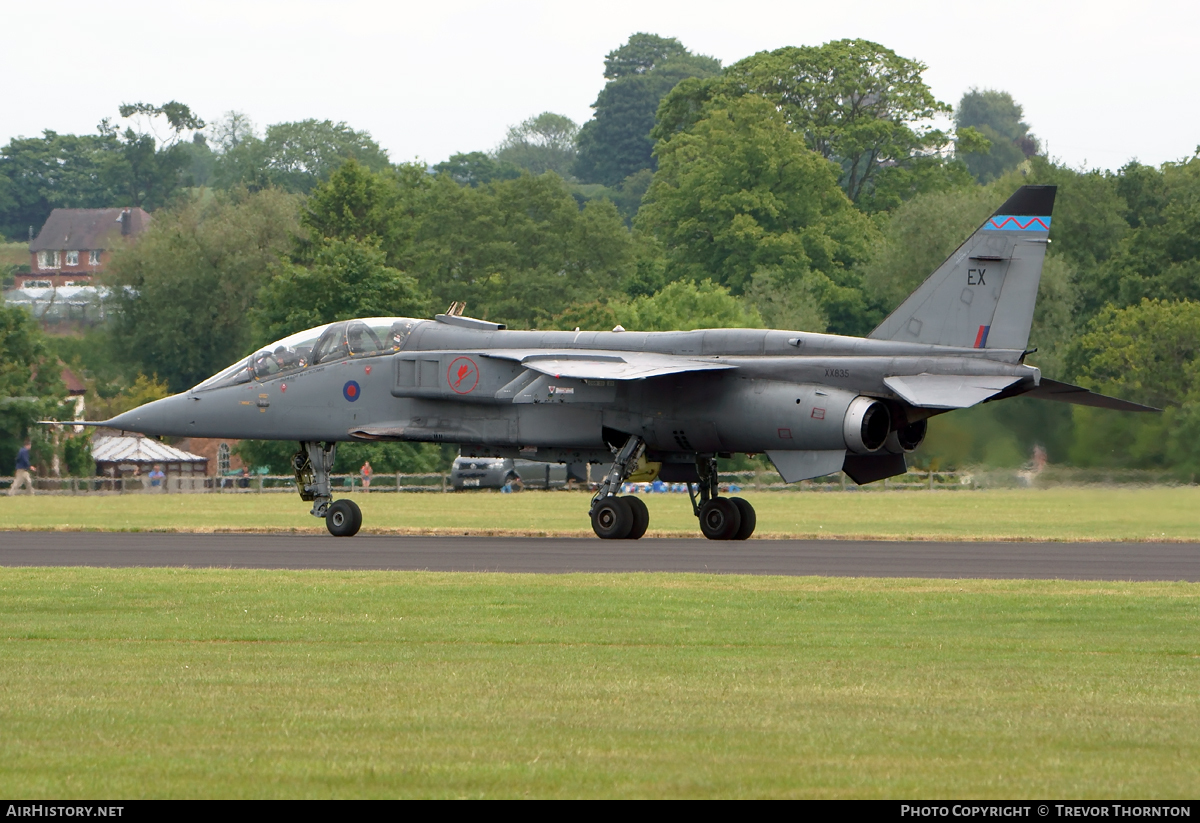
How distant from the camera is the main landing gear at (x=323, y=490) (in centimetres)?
2705

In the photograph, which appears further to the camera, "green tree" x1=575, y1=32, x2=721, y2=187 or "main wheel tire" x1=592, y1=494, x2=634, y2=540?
"green tree" x1=575, y1=32, x2=721, y2=187

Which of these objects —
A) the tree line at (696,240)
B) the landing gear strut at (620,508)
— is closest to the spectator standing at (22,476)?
the tree line at (696,240)

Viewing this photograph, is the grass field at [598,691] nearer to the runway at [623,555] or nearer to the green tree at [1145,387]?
the runway at [623,555]

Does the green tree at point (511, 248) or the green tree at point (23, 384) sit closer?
the green tree at point (23, 384)

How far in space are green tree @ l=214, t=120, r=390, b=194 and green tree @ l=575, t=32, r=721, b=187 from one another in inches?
955

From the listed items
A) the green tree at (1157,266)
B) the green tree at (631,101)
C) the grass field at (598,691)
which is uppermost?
the green tree at (631,101)

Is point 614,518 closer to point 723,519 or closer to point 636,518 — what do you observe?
point 636,518

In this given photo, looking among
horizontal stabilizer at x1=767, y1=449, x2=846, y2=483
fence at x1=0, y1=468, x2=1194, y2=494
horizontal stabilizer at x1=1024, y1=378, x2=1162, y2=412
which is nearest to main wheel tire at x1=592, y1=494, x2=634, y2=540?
horizontal stabilizer at x1=767, y1=449, x2=846, y2=483

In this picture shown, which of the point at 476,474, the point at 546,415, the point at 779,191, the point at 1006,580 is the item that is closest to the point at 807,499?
the point at 476,474

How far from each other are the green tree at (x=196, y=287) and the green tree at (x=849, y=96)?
103 feet

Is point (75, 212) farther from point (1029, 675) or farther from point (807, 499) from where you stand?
point (1029, 675)

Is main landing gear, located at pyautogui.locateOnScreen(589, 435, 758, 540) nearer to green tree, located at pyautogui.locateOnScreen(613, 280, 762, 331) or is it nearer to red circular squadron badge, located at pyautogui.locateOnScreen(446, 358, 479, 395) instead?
red circular squadron badge, located at pyautogui.locateOnScreen(446, 358, 479, 395)

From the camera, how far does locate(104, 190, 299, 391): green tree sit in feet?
311

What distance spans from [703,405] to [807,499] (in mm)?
20548
